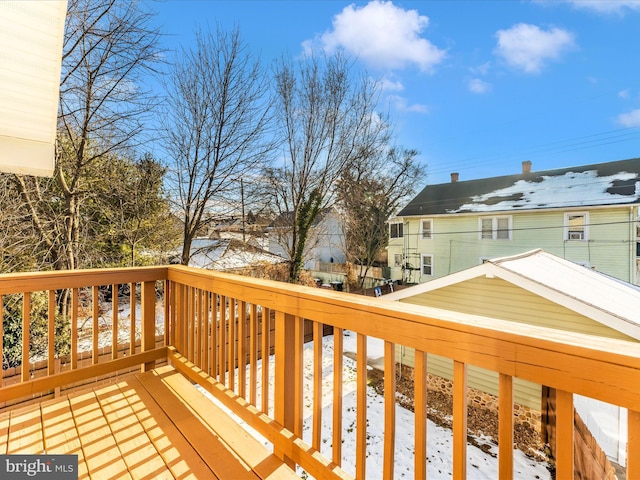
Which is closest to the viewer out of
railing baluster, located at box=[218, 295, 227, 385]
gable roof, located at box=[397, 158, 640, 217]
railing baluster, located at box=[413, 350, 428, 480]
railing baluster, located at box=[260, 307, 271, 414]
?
railing baluster, located at box=[413, 350, 428, 480]

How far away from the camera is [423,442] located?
85 cm

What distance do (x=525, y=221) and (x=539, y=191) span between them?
5.08 feet

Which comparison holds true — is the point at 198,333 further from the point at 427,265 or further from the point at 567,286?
the point at 427,265

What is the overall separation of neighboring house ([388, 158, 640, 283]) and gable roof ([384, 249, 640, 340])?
201 inches

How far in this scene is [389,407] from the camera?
947mm

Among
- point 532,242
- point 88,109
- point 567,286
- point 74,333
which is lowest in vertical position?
point 567,286

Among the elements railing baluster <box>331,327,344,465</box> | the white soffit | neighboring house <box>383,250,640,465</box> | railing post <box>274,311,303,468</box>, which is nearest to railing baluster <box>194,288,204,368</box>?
railing post <box>274,311,303,468</box>

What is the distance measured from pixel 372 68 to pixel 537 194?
752 centimetres

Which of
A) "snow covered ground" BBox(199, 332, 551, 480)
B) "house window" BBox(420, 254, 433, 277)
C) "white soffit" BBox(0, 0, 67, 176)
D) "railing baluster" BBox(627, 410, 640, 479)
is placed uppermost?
"white soffit" BBox(0, 0, 67, 176)

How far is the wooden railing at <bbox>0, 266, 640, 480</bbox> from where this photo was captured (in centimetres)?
60

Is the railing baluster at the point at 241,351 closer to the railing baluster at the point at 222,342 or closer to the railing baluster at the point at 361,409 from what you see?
the railing baluster at the point at 222,342

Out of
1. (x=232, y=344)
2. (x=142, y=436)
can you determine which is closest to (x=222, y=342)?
(x=232, y=344)

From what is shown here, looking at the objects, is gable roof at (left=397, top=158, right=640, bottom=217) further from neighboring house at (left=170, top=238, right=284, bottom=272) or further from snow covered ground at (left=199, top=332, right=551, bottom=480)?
snow covered ground at (left=199, top=332, right=551, bottom=480)

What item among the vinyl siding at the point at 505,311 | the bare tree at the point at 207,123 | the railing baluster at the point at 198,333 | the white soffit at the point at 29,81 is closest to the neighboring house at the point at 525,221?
the vinyl siding at the point at 505,311
